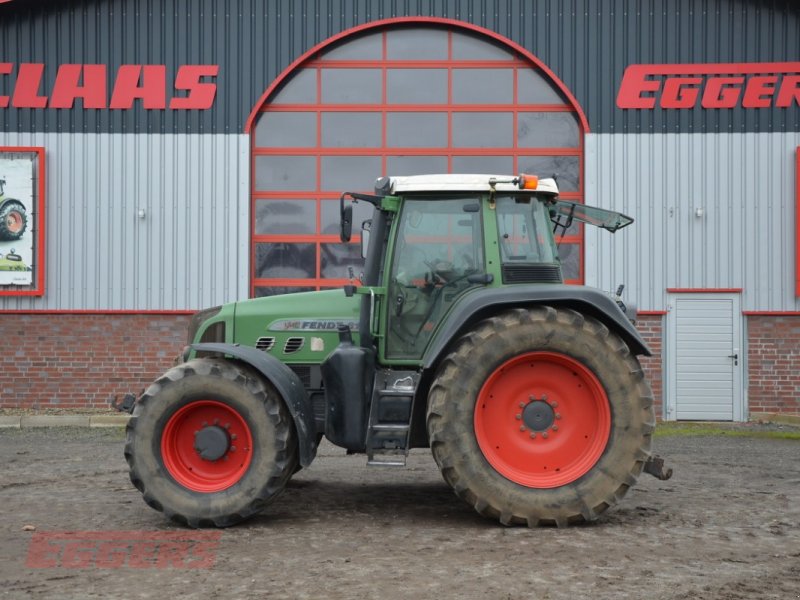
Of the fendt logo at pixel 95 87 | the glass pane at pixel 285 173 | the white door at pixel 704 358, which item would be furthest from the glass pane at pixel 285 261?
the white door at pixel 704 358

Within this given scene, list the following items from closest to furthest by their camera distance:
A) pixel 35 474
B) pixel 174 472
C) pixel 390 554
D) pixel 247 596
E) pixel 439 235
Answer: pixel 247 596, pixel 390 554, pixel 174 472, pixel 439 235, pixel 35 474

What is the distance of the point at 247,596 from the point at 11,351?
13.8 m

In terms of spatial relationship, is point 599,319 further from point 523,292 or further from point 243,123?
point 243,123

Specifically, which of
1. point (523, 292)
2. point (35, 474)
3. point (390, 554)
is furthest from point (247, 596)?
point (35, 474)

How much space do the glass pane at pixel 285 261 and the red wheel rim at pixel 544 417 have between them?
36.1 ft

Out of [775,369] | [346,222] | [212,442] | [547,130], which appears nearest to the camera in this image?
[212,442]

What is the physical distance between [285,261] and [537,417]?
11.2 m

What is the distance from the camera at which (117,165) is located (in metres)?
18.0

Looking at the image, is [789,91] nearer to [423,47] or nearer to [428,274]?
[423,47]

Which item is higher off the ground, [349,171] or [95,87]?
[95,87]

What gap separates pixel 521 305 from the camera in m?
7.52

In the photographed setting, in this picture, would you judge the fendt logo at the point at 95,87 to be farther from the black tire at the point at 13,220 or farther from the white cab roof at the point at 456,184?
the white cab roof at the point at 456,184

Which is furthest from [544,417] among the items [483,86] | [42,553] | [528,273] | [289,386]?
[483,86]

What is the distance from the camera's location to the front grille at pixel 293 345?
808 centimetres
